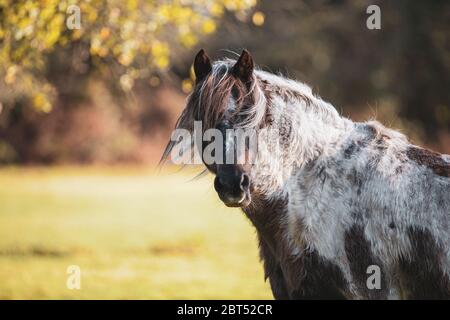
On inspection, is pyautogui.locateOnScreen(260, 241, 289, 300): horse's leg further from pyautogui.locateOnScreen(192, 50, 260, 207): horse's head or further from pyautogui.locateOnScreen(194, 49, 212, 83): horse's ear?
pyautogui.locateOnScreen(194, 49, 212, 83): horse's ear

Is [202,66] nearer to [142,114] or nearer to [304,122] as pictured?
[304,122]

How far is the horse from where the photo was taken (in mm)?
4504

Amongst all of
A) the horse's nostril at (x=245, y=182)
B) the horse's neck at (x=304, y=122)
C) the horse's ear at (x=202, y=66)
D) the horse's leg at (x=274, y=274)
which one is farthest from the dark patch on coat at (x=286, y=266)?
the horse's ear at (x=202, y=66)

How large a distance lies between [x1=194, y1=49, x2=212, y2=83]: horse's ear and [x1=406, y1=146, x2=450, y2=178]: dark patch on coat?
174cm

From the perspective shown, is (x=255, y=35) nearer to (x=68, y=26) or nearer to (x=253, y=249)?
(x=253, y=249)

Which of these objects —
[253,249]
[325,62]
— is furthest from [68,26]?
[325,62]

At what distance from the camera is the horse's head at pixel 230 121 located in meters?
4.36

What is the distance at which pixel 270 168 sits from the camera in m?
4.64

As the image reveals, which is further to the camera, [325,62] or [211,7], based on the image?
[325,62]

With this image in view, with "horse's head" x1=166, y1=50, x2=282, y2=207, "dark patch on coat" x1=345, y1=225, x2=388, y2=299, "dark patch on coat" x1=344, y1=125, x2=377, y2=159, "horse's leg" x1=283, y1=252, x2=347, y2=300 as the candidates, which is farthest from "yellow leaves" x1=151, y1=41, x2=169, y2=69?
"dark patch on coat" x1=345, y1=225, x2=388, y2=299

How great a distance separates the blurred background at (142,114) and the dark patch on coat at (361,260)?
1671mm

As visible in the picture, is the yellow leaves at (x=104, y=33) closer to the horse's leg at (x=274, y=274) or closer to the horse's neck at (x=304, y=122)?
the horse's neck at (x=304, y=122)

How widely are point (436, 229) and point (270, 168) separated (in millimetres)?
1320

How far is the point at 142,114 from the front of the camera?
32.9 meters
